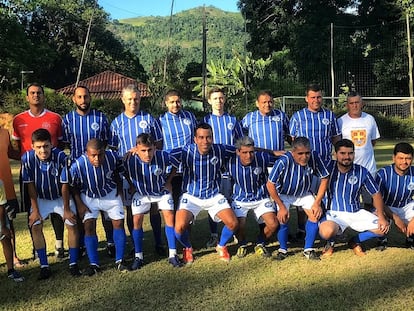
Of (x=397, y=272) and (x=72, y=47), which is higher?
(x=72, y=47)

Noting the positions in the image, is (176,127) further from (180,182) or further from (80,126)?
(80,126)

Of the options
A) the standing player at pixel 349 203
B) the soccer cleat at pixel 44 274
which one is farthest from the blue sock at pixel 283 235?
the soccer cleat at pixel 44 274

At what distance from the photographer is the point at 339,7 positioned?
109ft

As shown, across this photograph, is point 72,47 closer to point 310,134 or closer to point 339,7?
point 339,7

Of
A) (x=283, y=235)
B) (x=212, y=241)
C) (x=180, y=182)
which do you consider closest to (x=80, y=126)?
(x=180, y=182)

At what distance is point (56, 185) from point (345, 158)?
293 centimetres

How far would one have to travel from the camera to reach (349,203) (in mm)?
5293

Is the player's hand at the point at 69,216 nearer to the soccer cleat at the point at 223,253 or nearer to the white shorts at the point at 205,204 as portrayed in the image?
the white shorts at the point at 205,204

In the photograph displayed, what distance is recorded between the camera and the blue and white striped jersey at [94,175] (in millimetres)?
4914

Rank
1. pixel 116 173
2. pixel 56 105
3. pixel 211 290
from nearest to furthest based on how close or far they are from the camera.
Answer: pixel 211 290, pixel 116 173, pixel 56 105

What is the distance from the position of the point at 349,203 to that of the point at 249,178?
1085 millimetres

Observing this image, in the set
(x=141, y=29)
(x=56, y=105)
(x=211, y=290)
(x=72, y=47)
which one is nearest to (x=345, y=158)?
(x=211, y=290)

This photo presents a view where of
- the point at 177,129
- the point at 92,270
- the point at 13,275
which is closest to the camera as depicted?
the point at 13,275

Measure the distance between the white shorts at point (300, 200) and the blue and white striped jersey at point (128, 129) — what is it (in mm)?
1586
